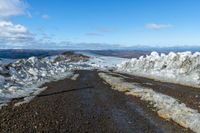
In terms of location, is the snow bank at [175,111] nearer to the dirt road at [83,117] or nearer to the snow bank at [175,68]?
the dirt road at [83,117]

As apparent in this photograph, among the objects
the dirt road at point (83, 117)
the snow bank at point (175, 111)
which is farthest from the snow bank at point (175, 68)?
the dirt road at point (83, 117)

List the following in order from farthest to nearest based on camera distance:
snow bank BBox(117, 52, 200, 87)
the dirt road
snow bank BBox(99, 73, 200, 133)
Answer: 1. snow bank BBox(117, 52, 200, 87)
2. snow bank BBox(99, 73, 200, 133)
3. the dirt road

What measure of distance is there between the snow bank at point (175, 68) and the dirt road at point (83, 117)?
1008 inches

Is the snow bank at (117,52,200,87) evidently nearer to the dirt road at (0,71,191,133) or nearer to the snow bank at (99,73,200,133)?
the snow bank at (99,73,200,133)

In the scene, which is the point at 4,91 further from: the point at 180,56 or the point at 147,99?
the point at 180,56

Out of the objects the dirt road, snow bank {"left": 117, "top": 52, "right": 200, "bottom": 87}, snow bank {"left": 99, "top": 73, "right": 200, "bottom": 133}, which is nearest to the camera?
the dirt road

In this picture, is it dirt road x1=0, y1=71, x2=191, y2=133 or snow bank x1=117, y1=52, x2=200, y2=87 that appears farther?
snow bank x1=117, y1=52, x2=200, y2=87

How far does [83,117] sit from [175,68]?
161ft

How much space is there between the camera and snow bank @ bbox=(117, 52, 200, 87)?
59594 mm

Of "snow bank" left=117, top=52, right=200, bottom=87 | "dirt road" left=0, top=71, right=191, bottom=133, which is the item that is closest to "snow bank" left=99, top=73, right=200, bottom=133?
"dirt road" left=0, top=71, right=191, bottom=133

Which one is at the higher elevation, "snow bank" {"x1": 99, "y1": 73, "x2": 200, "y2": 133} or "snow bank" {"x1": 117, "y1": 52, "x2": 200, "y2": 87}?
"snow bank" {"x1": 99, "y1": 73, "x2": 200, "y2": 133}

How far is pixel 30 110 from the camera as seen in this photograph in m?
27.1

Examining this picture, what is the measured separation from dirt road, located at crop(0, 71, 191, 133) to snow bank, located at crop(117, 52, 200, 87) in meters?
25.6

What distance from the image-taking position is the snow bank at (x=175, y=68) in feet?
196
